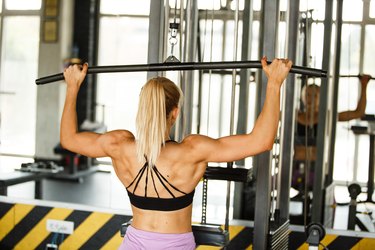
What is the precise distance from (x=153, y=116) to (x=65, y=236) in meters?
2.11

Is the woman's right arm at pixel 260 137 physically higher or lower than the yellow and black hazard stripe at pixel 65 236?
higher

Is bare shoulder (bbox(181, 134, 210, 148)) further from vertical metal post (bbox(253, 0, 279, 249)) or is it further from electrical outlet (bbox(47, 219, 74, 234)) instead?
electrical outlet (bbox(47, 219, 74, 234))

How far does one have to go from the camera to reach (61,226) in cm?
450

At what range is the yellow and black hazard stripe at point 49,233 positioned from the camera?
4402 millimetres

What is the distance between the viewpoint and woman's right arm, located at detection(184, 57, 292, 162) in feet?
8.56

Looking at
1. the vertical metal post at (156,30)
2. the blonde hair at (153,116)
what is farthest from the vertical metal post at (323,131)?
the blonde hair at (153,116)

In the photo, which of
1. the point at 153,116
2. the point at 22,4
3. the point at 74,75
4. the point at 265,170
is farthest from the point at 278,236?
the point at 22,4

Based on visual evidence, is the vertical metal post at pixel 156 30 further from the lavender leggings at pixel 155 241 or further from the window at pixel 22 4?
the window at pixel 22 4

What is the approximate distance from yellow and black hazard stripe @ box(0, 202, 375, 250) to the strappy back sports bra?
4.70 feet

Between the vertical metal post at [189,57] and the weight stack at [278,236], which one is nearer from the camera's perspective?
the weight stack at [278,236]

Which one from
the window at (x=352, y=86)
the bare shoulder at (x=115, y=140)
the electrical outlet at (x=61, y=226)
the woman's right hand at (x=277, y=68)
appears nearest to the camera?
the woman's right hand at (x=277, y=68)

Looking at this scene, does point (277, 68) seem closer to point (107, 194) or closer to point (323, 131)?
point (323, 131)

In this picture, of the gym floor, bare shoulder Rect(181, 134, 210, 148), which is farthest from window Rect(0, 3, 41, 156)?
bare shoulder Rect(181, 134, 210, 148)

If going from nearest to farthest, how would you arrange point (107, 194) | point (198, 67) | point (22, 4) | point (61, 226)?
point (198, 67), point (61, 226), point (107, 194), point (22, 4)
